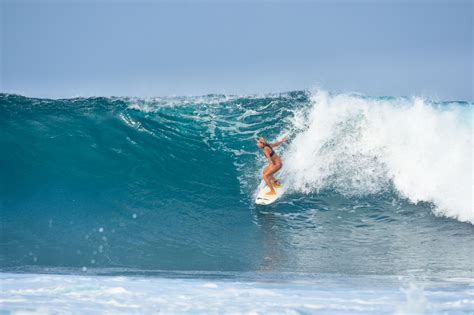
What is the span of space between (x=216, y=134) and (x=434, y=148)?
4490 mm

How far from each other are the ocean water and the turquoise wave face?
0.04 meters

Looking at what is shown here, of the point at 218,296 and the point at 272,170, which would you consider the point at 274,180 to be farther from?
the point at 218,296

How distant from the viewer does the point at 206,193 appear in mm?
10266

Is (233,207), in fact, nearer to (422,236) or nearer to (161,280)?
(422,236)

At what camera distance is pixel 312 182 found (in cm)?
1032

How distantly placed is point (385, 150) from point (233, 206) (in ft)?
11.1

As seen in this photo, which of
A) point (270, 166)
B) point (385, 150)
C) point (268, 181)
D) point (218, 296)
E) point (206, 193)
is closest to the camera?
point (218, 296)

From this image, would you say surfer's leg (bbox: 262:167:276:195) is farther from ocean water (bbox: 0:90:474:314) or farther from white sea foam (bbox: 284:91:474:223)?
white sea foam (bbox: 284:91:474:223)

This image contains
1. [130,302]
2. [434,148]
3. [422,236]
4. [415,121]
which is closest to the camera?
[130,302]

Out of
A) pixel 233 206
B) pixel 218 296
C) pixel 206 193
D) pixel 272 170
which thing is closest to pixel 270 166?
pixel 272 170

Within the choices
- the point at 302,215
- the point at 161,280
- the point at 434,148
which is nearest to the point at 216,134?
the point at 302,215

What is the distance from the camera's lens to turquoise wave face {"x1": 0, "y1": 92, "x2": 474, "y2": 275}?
24.3 ft

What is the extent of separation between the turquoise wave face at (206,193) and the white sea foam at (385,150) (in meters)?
0.04

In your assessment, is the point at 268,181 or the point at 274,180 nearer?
the point at 268,181
